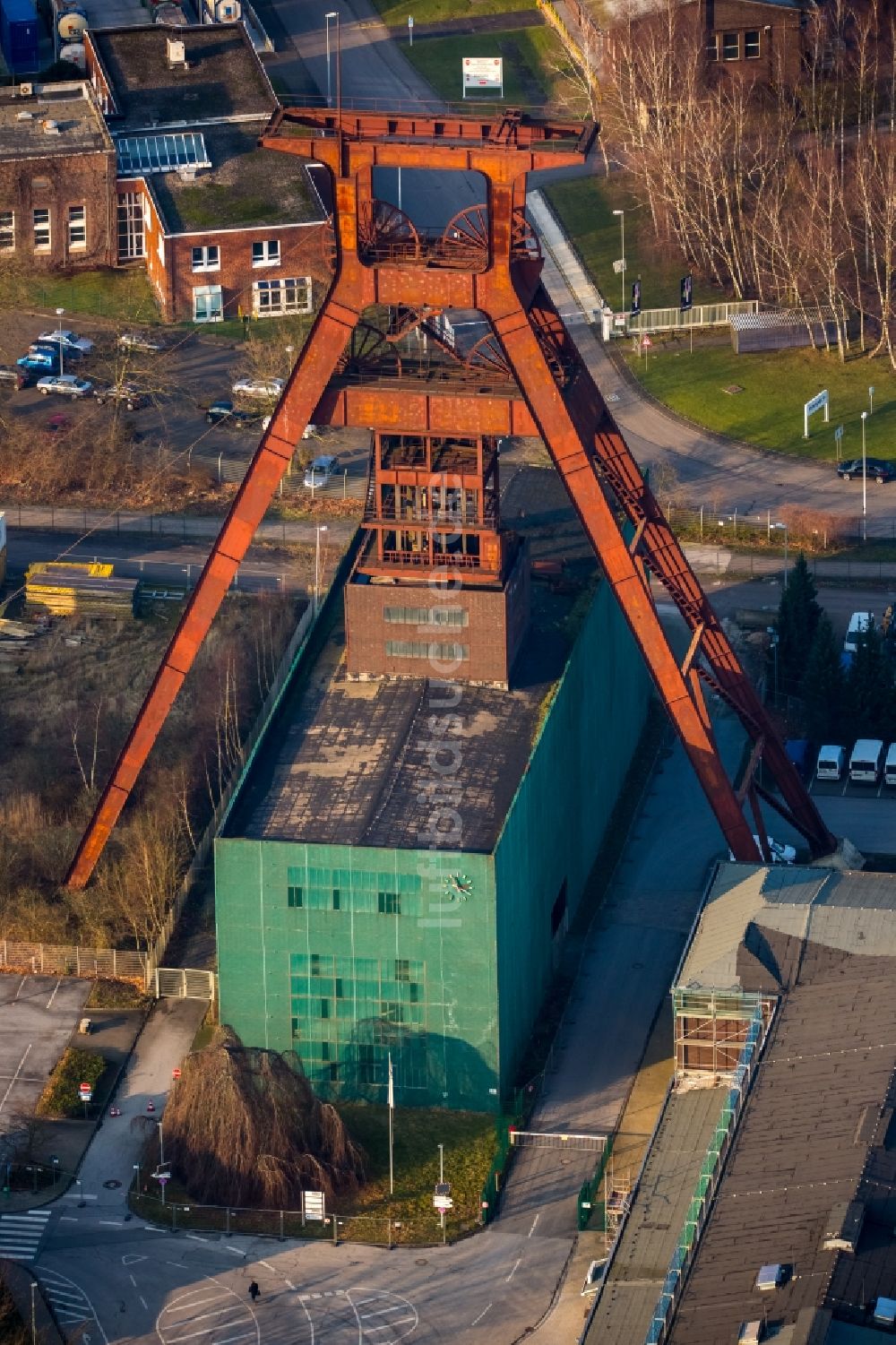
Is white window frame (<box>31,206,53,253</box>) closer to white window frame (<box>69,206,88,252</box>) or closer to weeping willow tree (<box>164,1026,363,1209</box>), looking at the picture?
white window frame (<box>69,206,88,252</box>)

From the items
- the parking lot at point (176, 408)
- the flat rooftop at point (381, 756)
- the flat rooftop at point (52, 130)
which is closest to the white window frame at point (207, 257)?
the parking lot at point (176, 408)

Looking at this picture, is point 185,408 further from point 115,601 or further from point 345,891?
point 345,891

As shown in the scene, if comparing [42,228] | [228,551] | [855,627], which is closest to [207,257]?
[42,228]

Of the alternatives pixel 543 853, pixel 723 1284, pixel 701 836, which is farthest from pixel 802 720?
pixel 723 1284

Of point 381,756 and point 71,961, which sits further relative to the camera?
point 71,961

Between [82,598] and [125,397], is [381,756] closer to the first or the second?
[82,598]

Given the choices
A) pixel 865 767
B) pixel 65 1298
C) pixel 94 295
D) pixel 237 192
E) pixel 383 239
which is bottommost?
pixel 65 1298

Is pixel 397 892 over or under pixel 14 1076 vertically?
over
